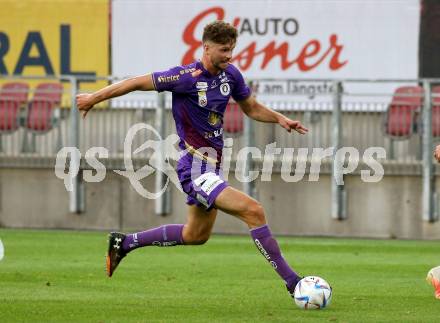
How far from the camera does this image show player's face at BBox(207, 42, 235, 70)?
11297 mm

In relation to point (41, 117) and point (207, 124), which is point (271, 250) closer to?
point (207, 124)

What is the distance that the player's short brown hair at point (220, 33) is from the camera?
36.8ft

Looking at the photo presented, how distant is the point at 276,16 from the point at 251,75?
118 cm

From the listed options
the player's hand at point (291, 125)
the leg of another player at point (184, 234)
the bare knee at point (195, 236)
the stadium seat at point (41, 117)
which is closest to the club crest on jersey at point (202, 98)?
the player's hand at point (291, 125)

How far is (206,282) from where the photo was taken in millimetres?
13234

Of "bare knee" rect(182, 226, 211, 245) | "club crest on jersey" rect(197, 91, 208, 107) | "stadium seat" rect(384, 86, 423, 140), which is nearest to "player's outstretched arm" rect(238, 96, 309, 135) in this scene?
"club crest on jersey" rect(197, 91, 208, 107)

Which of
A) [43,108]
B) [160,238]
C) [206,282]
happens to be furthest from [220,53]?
[43,108]

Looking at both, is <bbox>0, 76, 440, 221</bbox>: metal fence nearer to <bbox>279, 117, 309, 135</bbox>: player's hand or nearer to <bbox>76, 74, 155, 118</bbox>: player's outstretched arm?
<bbox>279, 117, 309, 135</bbox>: player's hand

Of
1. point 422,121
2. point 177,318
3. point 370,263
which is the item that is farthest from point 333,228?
point 177,318

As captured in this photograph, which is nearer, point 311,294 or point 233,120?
point 311,294

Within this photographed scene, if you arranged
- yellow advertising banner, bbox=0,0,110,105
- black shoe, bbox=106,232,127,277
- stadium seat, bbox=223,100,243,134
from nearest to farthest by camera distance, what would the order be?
black shoe, bbox=106,232,127,277
stadium seat, bbox=223,100,243,134
yellow advertising banner, bbox=0,0,110,105

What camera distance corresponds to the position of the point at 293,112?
21.9 meters

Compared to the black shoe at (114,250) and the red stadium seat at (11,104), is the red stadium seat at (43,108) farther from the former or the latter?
the black shoe at (114,250)

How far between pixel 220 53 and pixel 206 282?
112 inches
